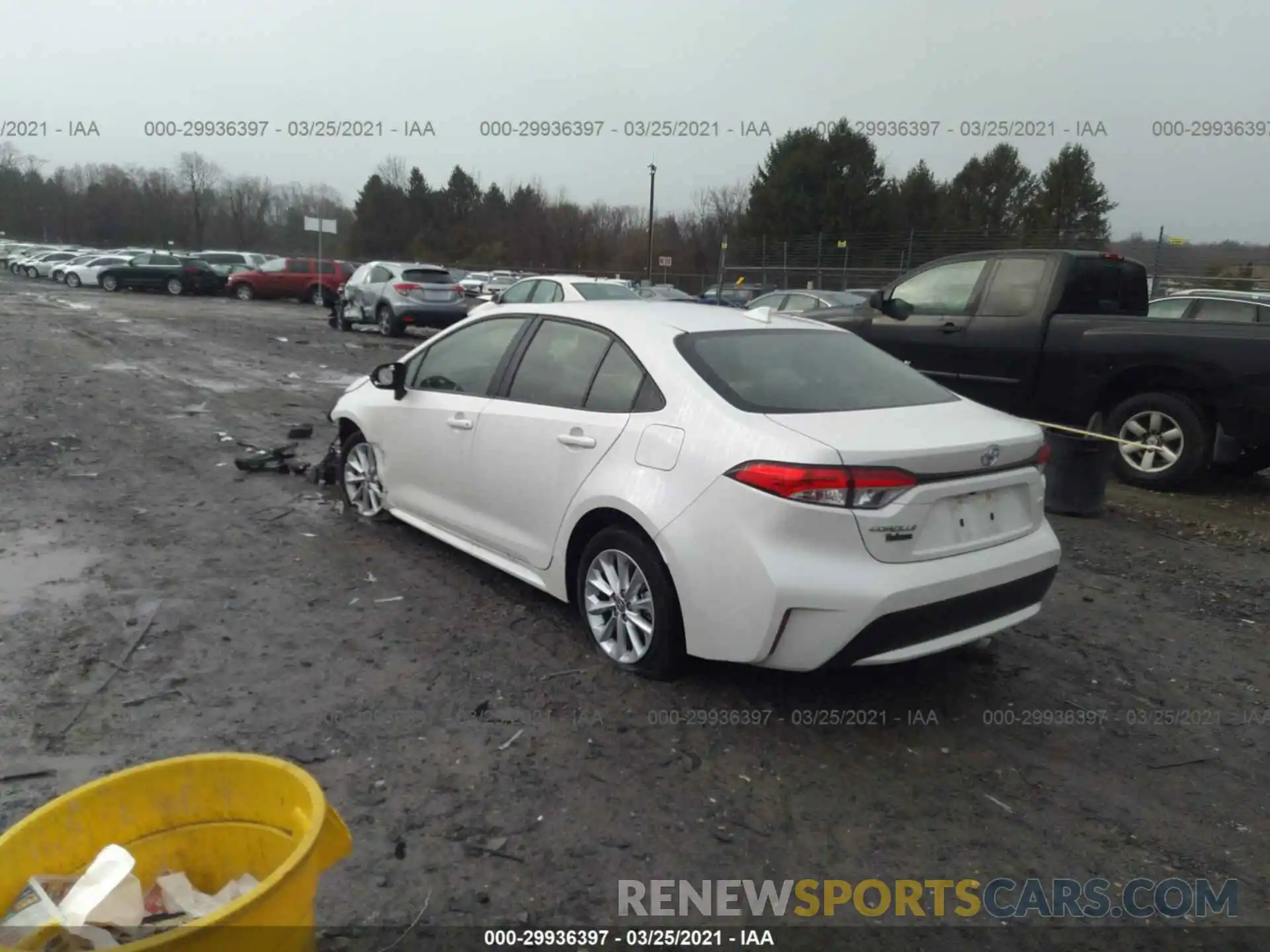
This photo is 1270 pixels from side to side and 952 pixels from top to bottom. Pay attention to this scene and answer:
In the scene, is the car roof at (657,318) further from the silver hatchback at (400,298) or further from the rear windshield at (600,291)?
→ the silver hatchback at (400,298)

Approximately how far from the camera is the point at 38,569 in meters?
5.14

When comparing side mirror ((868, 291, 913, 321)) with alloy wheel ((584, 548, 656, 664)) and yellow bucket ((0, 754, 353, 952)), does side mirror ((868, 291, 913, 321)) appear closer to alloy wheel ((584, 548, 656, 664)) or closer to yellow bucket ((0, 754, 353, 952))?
alloy wheel ((584, 548, 656, 664))

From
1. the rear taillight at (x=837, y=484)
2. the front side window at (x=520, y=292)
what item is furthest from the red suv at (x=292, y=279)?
the rear taillight at (x=837, y=484)

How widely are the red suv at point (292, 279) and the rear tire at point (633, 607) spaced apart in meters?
30.7

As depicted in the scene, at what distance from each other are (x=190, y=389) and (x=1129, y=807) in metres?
11.5

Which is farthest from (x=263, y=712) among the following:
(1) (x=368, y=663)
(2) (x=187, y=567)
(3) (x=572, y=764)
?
(2) (x=187, y=567)

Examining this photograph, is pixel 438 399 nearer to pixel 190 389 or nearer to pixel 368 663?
pixel 368 663

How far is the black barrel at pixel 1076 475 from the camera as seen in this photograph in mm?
6664

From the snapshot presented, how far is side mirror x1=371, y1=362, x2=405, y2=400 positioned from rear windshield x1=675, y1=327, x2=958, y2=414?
2116mm

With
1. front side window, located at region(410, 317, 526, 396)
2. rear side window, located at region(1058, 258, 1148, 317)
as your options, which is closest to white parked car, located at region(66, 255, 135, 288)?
front side window, located at region(410, 317, 526, 396)

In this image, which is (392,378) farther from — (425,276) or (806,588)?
(425,276)

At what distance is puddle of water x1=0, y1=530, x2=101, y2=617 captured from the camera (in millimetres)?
4754

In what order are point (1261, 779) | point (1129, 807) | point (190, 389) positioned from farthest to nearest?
point (190, 389)
point (1261, 779)
point (1129, 807)

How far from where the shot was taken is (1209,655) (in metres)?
4.52
